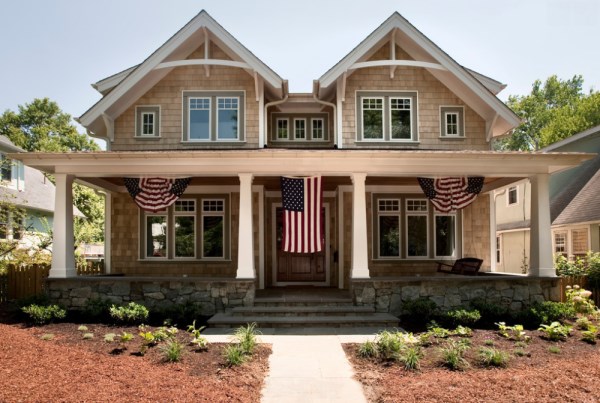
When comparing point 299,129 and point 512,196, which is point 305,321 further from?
point 512,196

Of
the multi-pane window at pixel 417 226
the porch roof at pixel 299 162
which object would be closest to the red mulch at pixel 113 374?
the porch roof at pixel 299 162

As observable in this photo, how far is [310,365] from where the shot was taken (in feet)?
24.1

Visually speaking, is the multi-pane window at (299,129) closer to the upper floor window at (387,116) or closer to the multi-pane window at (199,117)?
the upper floor window at (387,116)

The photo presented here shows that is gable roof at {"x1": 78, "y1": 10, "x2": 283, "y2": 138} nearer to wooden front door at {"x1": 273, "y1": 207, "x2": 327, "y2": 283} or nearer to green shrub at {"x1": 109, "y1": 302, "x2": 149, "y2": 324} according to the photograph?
wooden front door at {"x1": 273, "y1": 207, "x2": 327, "y2": 283}

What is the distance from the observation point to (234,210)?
13.9 metres

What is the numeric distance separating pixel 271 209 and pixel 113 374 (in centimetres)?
816

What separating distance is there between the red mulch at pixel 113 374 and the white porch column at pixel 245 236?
2.51 metres

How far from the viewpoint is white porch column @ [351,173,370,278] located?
10.9m

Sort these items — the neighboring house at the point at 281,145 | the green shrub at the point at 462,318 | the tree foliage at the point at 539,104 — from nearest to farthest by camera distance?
the green shrub at the point at 462,318, the neighboring house at the point at 281,145, the tree foliage at the point at 539,104

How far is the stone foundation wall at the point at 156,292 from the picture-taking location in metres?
10.8

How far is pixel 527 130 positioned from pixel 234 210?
41.6 m

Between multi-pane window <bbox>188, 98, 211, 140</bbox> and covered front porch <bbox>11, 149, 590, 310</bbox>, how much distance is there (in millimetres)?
1401

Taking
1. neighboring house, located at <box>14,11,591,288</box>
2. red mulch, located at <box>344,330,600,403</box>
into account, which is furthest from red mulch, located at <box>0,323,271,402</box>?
neighboring house, located at <box>14,11,591,288</box>

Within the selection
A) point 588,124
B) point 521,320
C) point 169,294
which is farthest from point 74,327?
point 588,124
